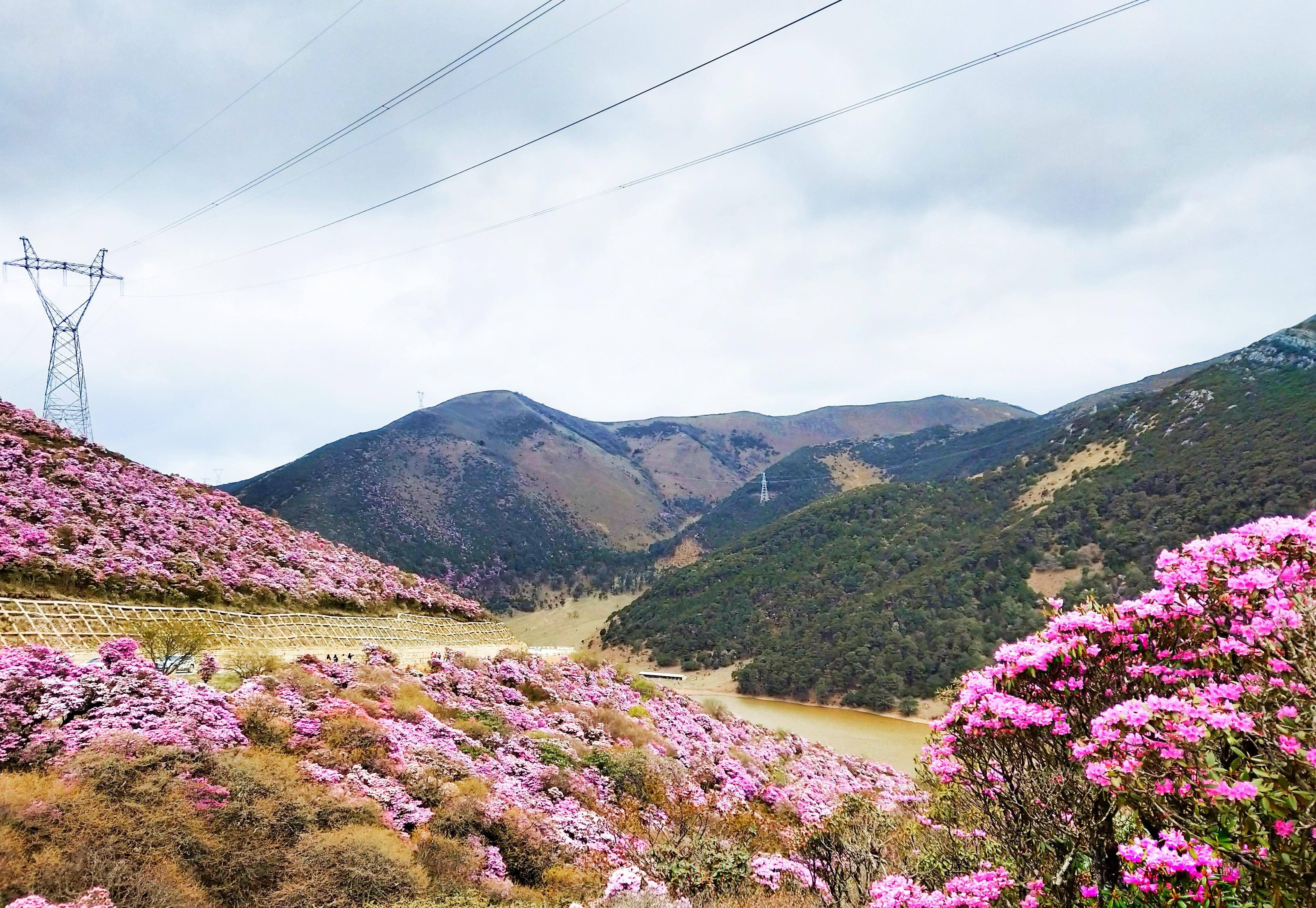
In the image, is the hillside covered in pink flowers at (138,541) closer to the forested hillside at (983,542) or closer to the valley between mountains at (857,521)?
the valley between mountains at (857,521)

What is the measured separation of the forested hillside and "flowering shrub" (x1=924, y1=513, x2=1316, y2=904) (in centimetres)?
3855

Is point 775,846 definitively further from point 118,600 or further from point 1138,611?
point 118,600

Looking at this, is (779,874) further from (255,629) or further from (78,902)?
(255,629)

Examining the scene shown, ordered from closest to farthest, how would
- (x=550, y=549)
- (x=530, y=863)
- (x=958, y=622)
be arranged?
(x=530, y=863), (x=958, y=622), (x=550, y=549)

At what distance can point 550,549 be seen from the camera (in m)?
99.1

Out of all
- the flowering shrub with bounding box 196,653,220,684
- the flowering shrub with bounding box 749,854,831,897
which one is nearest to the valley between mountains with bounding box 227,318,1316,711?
the flowering shrub with bounding box 749,854,831,897

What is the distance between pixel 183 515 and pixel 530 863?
19.9 metres

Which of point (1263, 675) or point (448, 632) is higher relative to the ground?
point (1263, 675)

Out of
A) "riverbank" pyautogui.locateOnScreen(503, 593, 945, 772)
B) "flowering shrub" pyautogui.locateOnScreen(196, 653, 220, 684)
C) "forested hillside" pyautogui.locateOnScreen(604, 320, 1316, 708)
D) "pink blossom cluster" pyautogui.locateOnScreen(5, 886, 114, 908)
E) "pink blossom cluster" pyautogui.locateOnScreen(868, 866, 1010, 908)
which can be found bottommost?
"riverbank" pyautogui.locateOnScreen(503, 593, 945, 772)

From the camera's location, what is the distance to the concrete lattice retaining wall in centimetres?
1445

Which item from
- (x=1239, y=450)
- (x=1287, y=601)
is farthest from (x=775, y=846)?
(x=1239, y=450)

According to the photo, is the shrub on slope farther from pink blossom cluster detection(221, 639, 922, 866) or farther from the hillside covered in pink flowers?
the hillside covered in pink flowers

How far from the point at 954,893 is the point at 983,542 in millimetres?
55473

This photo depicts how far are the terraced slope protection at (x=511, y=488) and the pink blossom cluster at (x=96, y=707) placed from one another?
234ft
